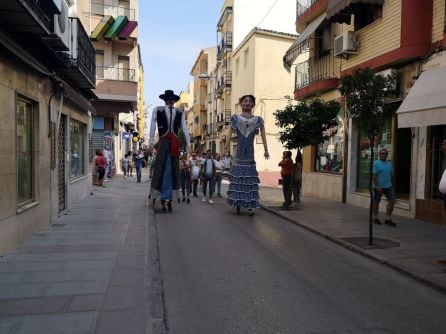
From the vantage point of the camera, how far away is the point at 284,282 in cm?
589

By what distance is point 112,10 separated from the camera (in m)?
26.0

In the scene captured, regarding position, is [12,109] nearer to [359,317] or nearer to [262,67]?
[359,317]

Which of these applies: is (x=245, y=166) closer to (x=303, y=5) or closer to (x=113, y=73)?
(x=303, y=5)

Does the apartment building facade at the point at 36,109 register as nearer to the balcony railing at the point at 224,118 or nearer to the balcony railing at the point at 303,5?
the balcony railing at the point at 303,5

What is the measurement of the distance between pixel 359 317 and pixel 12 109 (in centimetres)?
567

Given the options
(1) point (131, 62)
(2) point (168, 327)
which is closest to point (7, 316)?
(2) point (168, 327)

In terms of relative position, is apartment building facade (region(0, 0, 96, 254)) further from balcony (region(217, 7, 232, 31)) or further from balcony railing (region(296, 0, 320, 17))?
balcony (region(217, 7, 232, 31))

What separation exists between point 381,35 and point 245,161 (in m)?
5.05

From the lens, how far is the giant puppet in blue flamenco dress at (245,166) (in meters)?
11.6

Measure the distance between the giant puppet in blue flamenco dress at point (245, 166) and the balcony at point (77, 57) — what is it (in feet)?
12.5

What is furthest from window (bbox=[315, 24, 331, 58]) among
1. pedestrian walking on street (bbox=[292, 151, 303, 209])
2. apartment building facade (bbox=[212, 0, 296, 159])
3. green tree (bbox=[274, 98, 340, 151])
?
apartment building facade (bbox=[212, 0, 296, 159])

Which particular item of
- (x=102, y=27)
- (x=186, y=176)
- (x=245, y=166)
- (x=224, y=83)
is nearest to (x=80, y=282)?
(x=245, y=166)

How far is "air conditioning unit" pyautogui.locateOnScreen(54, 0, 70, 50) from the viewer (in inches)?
347

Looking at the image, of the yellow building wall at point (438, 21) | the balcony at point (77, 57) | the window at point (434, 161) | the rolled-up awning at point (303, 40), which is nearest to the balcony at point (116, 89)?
the rolled-up awning at point (303, 40)
